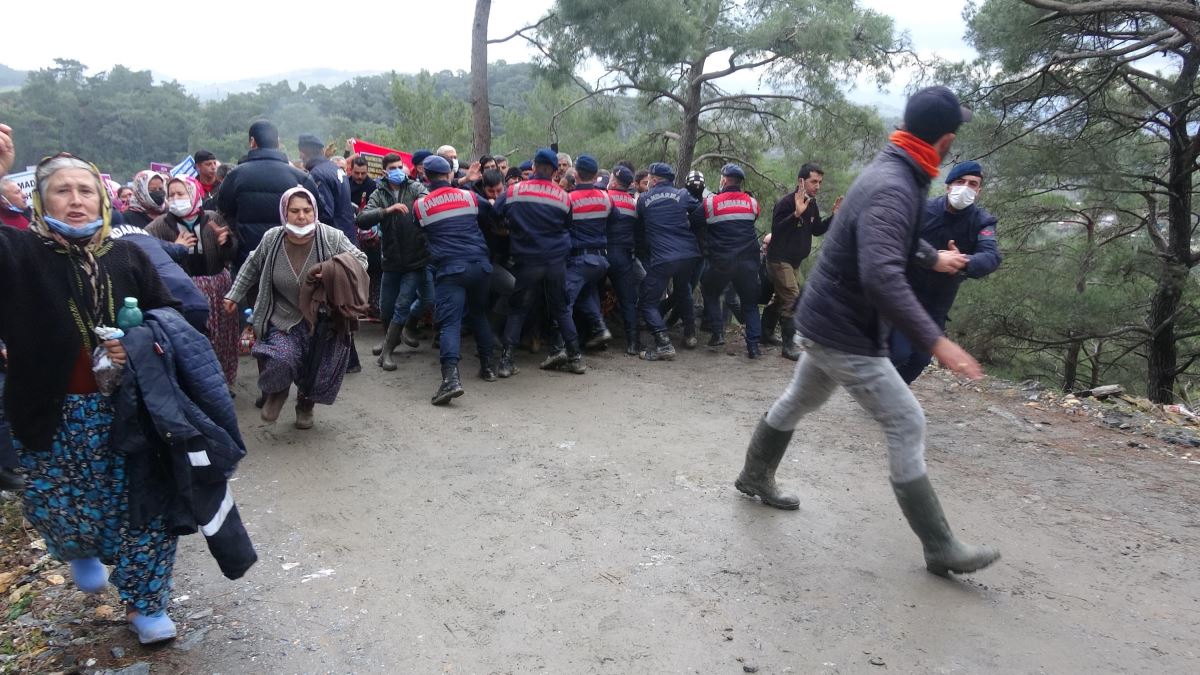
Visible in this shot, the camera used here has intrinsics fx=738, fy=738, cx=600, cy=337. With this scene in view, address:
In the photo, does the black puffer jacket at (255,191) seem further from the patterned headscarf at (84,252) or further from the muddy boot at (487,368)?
the patterned headscarf at (84,252)

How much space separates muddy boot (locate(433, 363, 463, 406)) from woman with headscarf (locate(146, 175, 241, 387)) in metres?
1.63

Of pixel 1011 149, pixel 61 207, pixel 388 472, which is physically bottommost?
pixel 388 472

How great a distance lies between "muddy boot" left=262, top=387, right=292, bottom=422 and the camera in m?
5.07

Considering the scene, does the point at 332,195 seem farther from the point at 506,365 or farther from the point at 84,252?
the point at 84,252

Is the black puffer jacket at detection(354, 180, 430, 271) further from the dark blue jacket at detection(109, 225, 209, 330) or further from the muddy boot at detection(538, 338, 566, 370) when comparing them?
the dark blue jacket at detection(109, 225, 209, 330)

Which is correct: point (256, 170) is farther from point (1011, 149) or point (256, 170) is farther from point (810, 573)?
point (1011, 149)

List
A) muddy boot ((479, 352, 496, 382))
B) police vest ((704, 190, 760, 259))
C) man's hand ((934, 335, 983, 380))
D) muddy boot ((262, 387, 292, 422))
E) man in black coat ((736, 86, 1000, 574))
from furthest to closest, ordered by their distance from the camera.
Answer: police vest ((704, 190, 760, 259)), muddy boot ((479, 352, 496, 382)), muddy boot ((262, 387, 292, 422)), man in black coat ((736, 86, 1000, 574)), man's hand ((934, 335, 983, 380))

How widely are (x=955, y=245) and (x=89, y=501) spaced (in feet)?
15.8

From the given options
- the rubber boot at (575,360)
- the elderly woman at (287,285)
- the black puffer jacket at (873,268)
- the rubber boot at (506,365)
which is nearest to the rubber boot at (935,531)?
the black puffer jacket at (873,268)

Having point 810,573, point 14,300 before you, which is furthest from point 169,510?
point 810,573

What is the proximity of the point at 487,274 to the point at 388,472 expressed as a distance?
2.13 metres

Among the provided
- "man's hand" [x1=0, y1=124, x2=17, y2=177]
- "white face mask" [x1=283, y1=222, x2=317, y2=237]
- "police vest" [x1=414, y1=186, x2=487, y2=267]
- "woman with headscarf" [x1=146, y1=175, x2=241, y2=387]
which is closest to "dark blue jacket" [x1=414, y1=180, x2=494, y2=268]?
"police vest" [x1=414, y1=186, x2=487, y2=267]

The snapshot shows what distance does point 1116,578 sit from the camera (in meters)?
3.40

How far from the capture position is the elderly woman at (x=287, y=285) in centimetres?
483
